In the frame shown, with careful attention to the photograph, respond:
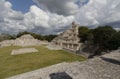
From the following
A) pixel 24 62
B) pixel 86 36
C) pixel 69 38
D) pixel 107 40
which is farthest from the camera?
pixel 69 38

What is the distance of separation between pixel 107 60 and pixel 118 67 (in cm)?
259

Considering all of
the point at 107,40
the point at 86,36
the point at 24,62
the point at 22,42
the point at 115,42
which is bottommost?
Result: the point at 24,62

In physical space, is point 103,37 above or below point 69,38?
below

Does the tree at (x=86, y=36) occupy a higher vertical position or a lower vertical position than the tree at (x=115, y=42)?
higher

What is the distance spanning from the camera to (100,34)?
40.2m

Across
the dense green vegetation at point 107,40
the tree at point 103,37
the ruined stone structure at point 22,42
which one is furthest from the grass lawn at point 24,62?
the ruined stone structure at point 22,42

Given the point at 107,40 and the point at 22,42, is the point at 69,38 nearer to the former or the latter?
the point at 22,42

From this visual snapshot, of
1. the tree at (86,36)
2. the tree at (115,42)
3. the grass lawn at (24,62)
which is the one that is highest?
the tree at (86,36)

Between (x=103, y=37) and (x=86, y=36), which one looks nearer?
(x=103, y=37)

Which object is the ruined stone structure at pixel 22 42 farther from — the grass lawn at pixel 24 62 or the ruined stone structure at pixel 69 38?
the grass lawn at pixel 24 62

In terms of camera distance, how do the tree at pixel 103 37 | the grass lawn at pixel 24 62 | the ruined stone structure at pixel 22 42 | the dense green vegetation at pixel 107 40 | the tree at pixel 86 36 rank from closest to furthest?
1. the grass lawn at pixel 24 62
2. the dense green vegetation at pixel 107 40
3. the tree at pixel 103 37
4. the tree at pixel 86 36
5. the ruined stone structure at pixel 22 42

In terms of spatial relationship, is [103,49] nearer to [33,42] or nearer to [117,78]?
[117,78]

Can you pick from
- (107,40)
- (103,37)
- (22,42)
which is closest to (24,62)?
(107,40)

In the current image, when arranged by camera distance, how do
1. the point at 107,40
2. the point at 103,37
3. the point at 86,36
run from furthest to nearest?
the point at 86,36 → the point at 103,37 → the point at 107,40
